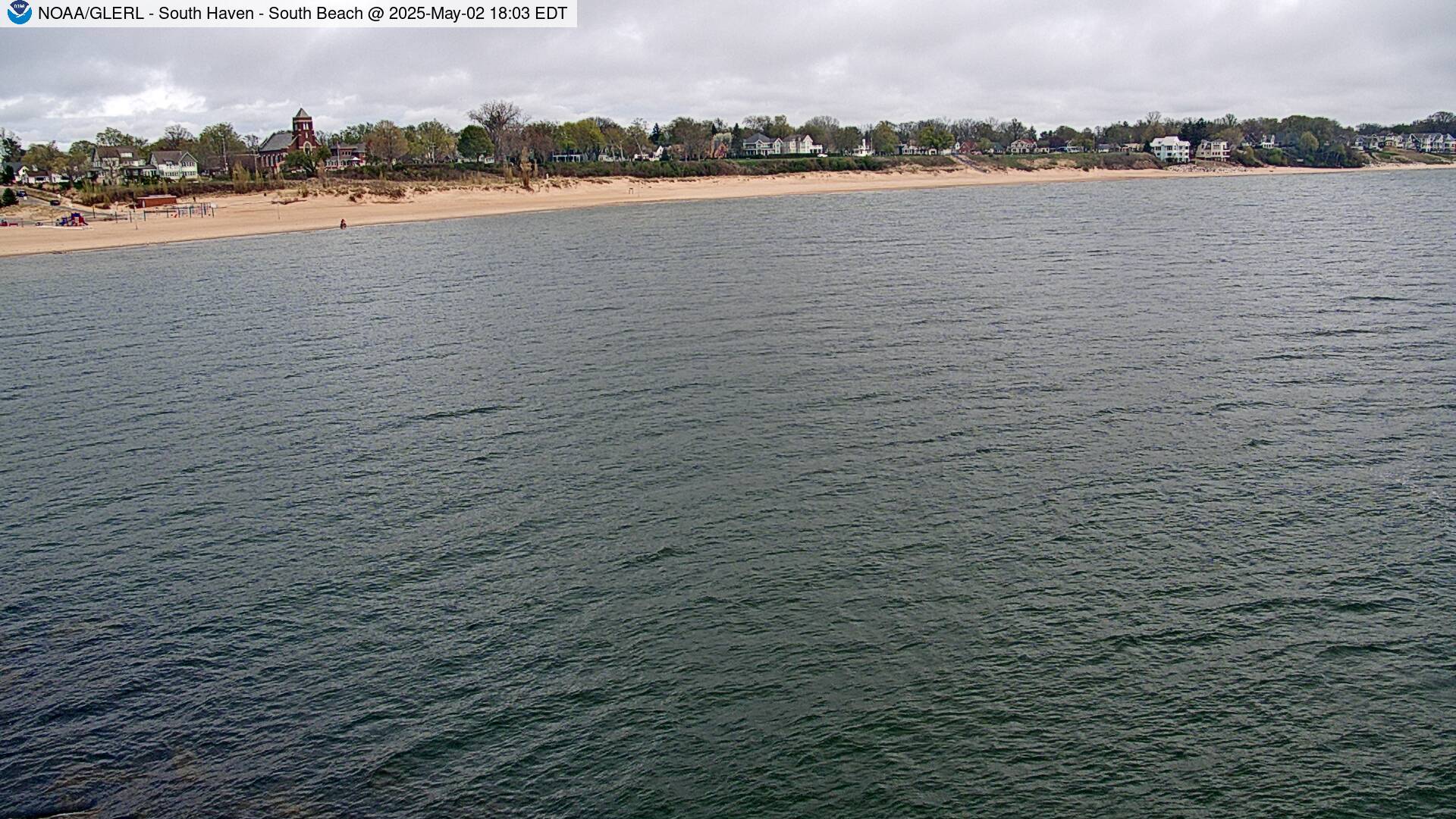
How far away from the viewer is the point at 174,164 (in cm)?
15412

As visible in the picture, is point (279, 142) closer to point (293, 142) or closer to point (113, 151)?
point (293, 142)

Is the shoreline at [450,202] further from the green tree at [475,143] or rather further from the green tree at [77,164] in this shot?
the green tree at [77,164]

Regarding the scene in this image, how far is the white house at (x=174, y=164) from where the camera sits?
503ft

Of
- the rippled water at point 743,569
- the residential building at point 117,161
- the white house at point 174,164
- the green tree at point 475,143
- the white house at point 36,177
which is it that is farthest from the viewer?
the green tree at point 475,143

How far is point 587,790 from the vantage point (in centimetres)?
1090

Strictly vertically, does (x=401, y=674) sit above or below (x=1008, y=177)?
below

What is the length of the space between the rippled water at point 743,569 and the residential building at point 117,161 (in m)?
132

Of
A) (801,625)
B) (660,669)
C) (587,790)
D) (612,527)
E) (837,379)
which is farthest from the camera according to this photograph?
(837,379)

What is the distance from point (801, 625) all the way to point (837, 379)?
1312 centimetres

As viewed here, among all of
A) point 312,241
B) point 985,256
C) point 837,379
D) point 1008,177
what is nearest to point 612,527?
point 837,379

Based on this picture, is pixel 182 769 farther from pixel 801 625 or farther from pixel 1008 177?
pixel 1008 177

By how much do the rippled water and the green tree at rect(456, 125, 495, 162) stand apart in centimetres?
13156

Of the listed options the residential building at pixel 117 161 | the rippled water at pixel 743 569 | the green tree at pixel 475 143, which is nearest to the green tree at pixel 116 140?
the residential building at pixel 117 161

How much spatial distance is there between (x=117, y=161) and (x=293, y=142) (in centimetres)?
2596
